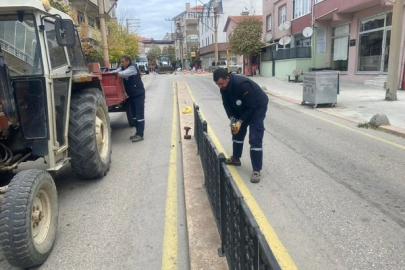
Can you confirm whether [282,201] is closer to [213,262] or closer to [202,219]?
[202,219]

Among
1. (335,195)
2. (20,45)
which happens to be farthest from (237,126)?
(20,45)

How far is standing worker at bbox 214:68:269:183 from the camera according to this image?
473 cm

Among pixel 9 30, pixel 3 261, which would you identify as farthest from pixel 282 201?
pixel 9 30

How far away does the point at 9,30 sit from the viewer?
157 inches

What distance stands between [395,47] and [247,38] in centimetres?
2195

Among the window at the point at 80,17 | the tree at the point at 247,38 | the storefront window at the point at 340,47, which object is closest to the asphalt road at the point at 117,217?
the storefront window at the point at 340,47

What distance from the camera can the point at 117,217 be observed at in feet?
13.5

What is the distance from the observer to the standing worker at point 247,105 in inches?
186

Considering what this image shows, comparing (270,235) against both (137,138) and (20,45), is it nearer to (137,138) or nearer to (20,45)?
(20,45)

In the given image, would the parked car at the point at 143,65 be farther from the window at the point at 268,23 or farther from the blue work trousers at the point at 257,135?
the blue work trousers at the point at 257,135

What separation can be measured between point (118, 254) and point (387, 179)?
3932 millimetres

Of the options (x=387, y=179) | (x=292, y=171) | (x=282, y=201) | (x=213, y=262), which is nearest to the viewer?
(x=213, y=262)

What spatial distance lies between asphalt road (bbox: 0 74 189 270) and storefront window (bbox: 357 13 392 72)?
15.5 metres

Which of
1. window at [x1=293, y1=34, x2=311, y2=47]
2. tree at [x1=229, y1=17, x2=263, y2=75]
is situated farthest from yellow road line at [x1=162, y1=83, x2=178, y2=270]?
tree at [x1=229, y1=17, x2=263, y2=75]
